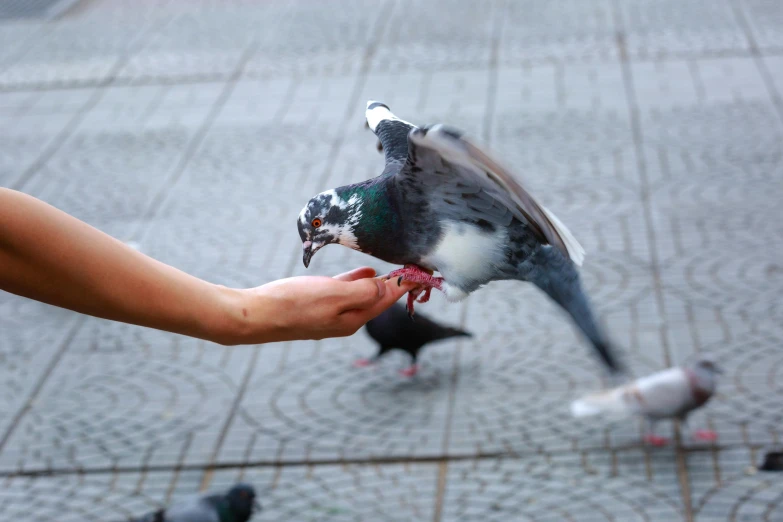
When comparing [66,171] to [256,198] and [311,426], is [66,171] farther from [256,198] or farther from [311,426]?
[311,426]

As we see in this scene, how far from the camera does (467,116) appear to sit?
8.39 meters

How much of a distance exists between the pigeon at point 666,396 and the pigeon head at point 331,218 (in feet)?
8.03

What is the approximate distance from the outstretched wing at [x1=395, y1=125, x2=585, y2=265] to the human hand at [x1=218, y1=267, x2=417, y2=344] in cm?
28

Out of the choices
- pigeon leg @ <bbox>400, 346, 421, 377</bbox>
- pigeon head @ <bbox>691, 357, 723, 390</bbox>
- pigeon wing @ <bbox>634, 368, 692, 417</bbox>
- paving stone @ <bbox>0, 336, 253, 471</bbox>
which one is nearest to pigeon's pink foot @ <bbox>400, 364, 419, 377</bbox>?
pigeon leg @ <bbox>400, 346, 421, 377</bbox>

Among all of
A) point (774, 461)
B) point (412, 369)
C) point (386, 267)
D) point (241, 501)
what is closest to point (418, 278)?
point (241, 501)

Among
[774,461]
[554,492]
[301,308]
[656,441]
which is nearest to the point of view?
[301,308]

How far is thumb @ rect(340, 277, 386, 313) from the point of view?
2.30 metres

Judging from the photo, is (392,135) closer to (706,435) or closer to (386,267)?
(706,435)

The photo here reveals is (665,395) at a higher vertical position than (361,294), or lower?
lower

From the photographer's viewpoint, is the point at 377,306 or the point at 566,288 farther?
the point at 566,288

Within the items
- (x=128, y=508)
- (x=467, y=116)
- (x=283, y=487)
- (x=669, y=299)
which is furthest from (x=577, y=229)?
(x=128, y=508)

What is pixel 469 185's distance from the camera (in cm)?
231

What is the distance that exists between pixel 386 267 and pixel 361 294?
3756 millimetres

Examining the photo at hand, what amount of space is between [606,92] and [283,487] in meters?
5.44
